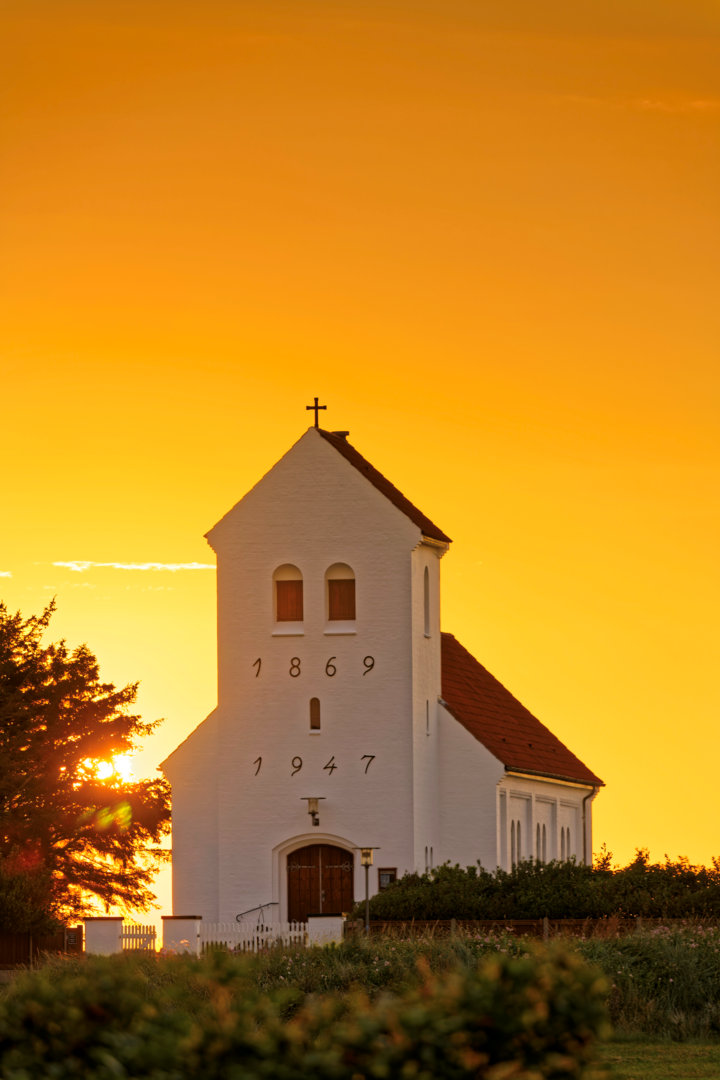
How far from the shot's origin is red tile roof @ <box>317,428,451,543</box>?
49344 millimetres

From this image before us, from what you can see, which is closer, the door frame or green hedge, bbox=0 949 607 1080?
green hedge, bbox=0 949 607 1080

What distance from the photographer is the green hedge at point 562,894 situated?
38719 mm

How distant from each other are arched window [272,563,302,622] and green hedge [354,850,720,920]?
9.16m

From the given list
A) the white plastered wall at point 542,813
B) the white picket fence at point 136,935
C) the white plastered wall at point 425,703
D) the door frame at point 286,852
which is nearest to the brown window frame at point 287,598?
the white plastered wall at point 425,703

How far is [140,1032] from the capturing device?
11648mm

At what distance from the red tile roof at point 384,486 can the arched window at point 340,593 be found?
84.5 inches

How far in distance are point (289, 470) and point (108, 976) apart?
3695 cm

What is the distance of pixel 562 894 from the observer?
39.6m

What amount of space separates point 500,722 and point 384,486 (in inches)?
367

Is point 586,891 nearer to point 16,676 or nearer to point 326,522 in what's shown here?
point 326,522

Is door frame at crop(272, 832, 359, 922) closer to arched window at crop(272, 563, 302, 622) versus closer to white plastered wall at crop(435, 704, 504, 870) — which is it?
white plastered wall at crop(435, 704, 504, 870)

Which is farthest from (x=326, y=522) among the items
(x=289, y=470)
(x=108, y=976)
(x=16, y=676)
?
(x=108, y=976)

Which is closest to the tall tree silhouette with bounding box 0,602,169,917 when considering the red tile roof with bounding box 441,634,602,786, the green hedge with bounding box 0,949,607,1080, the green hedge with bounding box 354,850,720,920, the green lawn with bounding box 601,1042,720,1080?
the red tile roof with bounding box 441,634,602,786

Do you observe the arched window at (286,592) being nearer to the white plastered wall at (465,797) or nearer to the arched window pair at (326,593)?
the arched window pair at (326,593)
